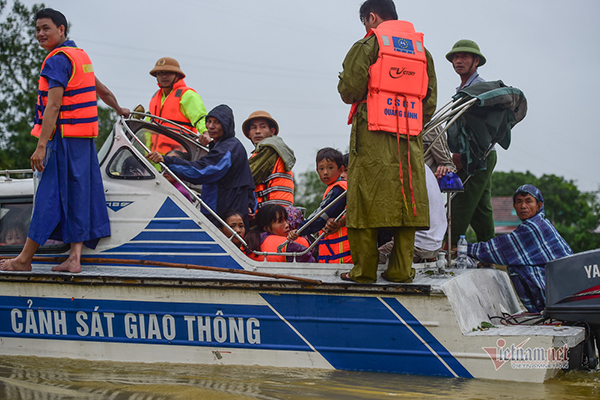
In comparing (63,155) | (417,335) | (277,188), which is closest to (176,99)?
(277,188)

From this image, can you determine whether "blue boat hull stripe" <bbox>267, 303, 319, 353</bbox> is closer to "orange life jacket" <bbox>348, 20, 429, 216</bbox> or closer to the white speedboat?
the white speedboat

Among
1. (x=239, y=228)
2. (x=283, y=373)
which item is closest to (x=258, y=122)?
(x=239, y=228)

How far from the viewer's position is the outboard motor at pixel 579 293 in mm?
3535

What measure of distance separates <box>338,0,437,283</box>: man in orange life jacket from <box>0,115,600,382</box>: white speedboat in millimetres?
305

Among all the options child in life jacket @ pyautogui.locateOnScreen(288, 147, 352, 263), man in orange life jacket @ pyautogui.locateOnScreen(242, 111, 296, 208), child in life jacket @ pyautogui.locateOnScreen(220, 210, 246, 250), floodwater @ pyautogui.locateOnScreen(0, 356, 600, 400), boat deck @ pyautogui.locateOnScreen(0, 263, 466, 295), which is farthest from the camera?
man in orange life jacket @ pyautogui.locateOnScreen(242, 111, 296, 208)

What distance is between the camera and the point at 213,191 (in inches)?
190

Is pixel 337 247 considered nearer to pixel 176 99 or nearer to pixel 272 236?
pixel 272 236

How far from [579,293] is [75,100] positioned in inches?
152

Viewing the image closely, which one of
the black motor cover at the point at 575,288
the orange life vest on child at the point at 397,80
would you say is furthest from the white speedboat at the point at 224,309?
the orange life vest on child at the point at 397,80

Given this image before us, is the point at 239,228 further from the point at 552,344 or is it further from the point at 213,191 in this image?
the point at 552,344

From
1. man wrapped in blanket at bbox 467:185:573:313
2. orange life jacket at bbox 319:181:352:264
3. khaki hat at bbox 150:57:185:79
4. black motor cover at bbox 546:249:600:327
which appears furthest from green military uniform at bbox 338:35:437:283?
khaki hat at bbox 150:57:185:79

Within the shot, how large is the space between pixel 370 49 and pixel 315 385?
2.18 metres

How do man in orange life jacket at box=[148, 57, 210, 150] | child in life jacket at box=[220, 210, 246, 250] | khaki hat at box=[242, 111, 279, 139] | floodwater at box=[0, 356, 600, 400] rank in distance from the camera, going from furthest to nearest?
khaki hat at box=[242, 111, 279, 139] → man in orange life jacket at box=[148, 57, 210, 150] → child in life jacket at box=[220, 210, 246, 250] → floodwater at box=[0, 356, 600, 400]

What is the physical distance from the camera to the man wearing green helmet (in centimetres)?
522
